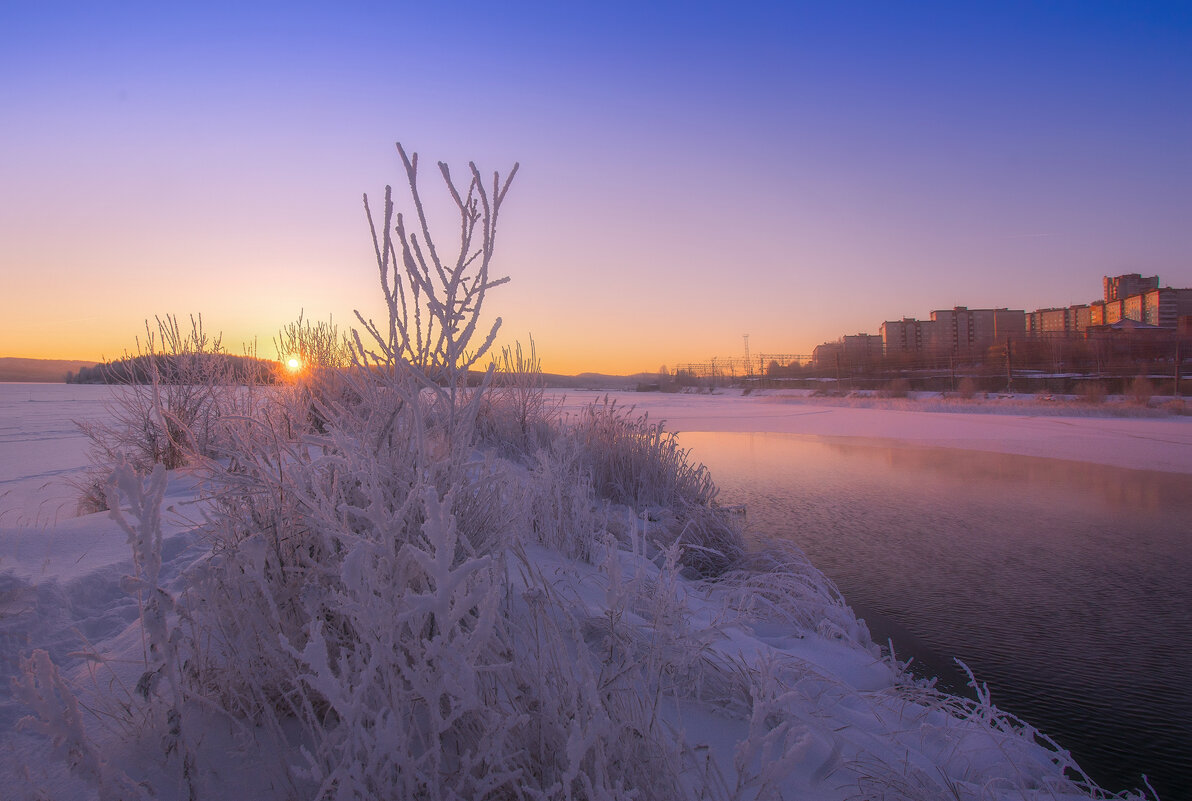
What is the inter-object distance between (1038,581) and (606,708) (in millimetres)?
4255

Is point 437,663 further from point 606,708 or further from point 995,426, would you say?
point 995,426

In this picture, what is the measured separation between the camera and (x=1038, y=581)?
166 inches

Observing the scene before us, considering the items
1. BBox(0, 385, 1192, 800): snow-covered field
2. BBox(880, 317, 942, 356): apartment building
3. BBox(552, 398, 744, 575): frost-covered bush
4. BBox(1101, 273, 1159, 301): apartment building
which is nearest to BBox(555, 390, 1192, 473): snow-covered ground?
BBox(552, 398, 744, 575): frost-covered bush

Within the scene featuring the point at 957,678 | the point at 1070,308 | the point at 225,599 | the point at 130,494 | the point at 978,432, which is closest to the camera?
the point at 130,494

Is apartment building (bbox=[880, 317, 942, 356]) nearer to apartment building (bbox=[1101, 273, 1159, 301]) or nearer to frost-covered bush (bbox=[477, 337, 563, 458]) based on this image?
apartment building (bbox=[1101, 273, 1159, 301])

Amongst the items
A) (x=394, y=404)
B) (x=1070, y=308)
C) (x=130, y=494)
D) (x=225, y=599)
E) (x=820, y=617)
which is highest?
(x=1070, y=308)

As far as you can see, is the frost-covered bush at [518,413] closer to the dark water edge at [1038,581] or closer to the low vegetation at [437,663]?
the dark water edge at [1038,581]

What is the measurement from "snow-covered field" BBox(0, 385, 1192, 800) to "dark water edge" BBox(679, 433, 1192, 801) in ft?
1.77

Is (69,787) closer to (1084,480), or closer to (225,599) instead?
(225,599)

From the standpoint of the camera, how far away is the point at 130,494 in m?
1.14

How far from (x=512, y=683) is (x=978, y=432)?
14.9 meters

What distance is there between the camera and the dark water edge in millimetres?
2688

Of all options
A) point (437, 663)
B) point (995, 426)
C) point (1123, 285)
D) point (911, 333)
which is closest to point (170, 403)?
point (437, 663)

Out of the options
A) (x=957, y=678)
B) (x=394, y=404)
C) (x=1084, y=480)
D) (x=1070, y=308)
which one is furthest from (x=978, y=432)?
(x=1070, y=308)
